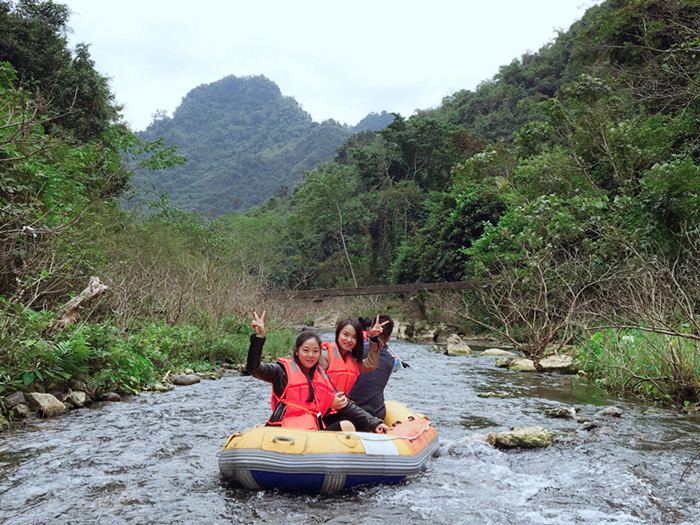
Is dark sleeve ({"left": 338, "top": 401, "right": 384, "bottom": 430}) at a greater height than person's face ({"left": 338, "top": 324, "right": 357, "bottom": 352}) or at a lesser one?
lesser

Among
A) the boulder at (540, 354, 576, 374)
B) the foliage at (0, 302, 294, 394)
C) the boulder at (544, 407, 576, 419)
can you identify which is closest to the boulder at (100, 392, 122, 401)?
the foliage at (0, 302, 294, 394)

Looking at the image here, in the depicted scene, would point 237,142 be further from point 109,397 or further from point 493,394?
point 493,394

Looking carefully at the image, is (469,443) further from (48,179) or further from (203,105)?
(203,105)

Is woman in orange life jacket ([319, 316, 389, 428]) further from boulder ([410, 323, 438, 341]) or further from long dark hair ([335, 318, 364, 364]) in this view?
boulder ([410, 323, 438, 341])

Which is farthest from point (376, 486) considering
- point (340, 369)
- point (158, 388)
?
point (158, 388)

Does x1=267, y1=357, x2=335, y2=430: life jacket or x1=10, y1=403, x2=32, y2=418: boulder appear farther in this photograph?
x1=10, y1=403, x2=32, y2=418: boulder

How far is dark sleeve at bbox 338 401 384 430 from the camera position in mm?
5109

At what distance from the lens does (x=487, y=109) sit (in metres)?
44.0

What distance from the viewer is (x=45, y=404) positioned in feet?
21.8

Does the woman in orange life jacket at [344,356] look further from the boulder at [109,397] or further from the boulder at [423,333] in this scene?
the boulder at [423,333]

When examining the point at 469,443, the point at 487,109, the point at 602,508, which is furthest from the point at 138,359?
the point at 487,109

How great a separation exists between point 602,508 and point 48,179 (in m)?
9.68

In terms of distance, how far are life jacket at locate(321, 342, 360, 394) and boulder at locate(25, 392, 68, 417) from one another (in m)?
4.00

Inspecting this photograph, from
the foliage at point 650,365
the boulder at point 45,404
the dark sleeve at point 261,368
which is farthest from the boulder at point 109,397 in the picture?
the foliage at point 650,365
